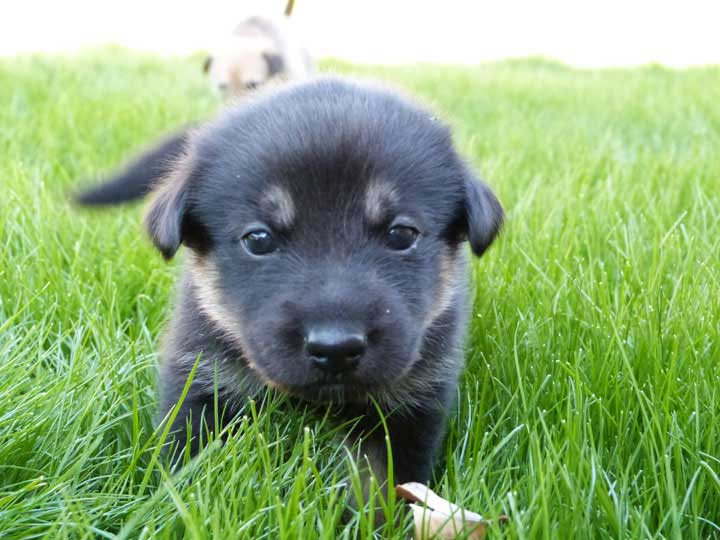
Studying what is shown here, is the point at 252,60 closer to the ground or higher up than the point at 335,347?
closer to the ground

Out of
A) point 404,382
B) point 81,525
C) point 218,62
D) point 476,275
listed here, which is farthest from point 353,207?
point 218,62

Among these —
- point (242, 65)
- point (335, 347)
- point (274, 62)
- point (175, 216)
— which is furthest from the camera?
point (274, 62)

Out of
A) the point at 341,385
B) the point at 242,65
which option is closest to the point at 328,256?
the point at 341,385

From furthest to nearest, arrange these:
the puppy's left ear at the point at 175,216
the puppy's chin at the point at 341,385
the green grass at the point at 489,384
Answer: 1. the puppy's left ear at the point at 175,216
2. the puppy's chin at the point at 341,385
3. the green grass at the point at 489,384

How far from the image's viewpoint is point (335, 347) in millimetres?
1798

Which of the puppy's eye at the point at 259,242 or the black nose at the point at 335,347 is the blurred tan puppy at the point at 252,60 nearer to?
the puppy's eye at the point at 259,242

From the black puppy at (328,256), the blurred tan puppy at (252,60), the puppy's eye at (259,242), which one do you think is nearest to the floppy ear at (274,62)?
the blurred tan puppy at (252,60)

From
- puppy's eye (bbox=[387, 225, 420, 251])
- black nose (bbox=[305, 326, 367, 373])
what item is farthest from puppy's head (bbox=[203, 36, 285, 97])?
black nose (bbox=[305, 326, 367, 373])

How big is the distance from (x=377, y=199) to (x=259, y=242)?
0.31 meters

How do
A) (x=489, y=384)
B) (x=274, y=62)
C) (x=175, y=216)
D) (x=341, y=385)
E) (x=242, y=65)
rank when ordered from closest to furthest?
(x=341, y=385) < (x=175, y=216) < (x=489, y=384) < (x=242, y=65) < (x=274, y=62)

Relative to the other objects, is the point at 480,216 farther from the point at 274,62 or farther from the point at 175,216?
the point at 274,62

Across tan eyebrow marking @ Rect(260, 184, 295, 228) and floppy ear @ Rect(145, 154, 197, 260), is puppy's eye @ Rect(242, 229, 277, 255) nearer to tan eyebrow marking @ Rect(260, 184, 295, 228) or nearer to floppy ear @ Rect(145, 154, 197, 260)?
tan eyebrow marking @ Rect(260, 184, 295, 228)

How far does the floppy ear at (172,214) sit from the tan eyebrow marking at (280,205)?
0.26 meters

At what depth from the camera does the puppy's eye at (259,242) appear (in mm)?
2051
